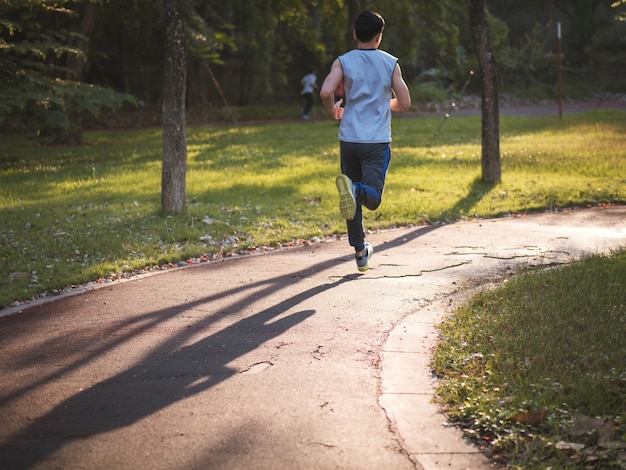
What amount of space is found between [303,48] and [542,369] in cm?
3373

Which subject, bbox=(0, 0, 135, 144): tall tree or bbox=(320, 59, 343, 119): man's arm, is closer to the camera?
bbox=(320, 59, 343, 119): man's arm

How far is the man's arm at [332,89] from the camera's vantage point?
21.6 feet

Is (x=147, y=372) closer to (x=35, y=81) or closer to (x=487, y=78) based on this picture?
(x=487, y=78)

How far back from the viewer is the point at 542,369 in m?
4.80

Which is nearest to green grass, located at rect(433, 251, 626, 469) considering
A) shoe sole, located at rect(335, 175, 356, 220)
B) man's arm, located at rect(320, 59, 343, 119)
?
shoe sole, located at rect(335, 175, 356, 220)

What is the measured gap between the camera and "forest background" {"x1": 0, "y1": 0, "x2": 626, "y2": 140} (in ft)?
83.6

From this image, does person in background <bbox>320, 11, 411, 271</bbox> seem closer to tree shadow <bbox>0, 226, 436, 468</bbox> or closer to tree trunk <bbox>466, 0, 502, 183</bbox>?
tree shadow <bbox>0, 226, 436, 468</bbox>

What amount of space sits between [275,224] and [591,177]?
20.1 feet

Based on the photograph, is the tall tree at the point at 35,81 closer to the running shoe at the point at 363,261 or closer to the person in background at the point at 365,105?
the person in background at the point at 365,105

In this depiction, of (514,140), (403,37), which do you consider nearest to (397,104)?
(514,140)

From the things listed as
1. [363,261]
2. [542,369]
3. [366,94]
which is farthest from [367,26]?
[542,369]

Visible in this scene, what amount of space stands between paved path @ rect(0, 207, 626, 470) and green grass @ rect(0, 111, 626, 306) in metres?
1.18

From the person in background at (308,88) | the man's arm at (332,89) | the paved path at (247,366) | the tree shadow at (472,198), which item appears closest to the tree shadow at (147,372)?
the paved path at (247,366)

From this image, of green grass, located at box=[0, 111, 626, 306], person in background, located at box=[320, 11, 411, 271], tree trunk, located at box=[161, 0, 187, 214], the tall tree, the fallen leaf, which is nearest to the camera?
the fallen leaf
